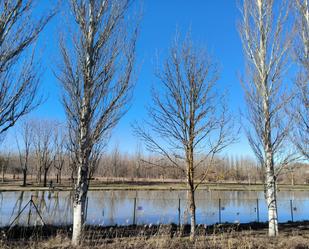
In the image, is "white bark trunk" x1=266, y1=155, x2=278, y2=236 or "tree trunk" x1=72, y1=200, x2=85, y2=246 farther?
"white bark trunk" x1=266, y1=155, x2=278, y2=236

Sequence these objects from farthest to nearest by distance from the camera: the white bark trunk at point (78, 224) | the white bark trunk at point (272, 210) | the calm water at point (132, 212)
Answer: the calm water at point (132, 212)
the white bark trunk at point (272, 210)
the white bark trunk at point (78, 224)

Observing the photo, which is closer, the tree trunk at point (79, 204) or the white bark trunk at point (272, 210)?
the tree trunk at point (79, 204)

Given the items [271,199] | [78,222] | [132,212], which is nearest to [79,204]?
[78,222]

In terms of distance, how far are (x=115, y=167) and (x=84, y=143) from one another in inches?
2491

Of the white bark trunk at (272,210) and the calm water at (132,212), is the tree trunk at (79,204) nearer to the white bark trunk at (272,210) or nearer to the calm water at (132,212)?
the calm water at (132,212)

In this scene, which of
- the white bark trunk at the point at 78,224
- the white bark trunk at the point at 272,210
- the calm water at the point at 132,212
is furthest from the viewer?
the calm water at the point at 132,212

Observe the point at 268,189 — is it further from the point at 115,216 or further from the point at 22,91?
the point at 115,216

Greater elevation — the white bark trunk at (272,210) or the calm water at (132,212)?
the white bark trunk at (272,210)

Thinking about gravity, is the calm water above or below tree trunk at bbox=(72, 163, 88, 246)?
below

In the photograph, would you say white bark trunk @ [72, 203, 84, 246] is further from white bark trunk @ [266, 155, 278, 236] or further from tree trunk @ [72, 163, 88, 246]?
white bark trunk @ [266, 155, 278, 236]

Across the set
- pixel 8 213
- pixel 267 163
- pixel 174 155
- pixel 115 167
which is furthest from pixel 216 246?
pixel 115 167

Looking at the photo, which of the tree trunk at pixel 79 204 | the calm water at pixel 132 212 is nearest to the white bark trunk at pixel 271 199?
the calm water at pixel 132 212

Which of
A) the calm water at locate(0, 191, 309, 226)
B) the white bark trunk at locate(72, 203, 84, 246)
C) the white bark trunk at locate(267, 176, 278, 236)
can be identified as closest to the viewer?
the white bark trunk at locate(72, 203, 84, 246)

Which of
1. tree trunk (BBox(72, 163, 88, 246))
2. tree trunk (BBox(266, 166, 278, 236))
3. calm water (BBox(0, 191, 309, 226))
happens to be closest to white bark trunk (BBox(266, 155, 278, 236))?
tree trunk (BBox(266, 166, 278, 236))
